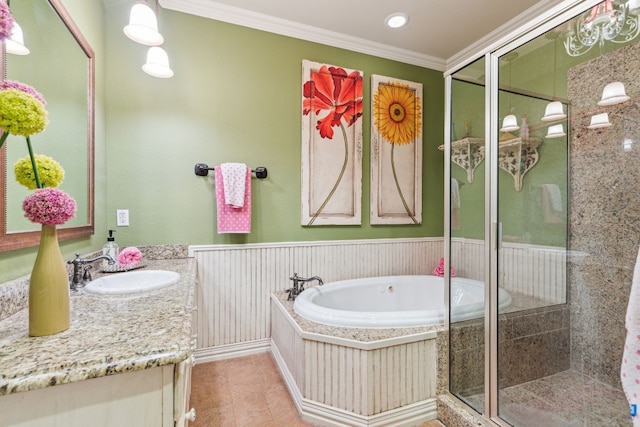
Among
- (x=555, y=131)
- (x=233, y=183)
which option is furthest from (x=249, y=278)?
(x=555, y=131)

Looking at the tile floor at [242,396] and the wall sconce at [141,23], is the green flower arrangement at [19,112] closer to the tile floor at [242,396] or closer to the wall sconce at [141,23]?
the wall sconce at [141,23]

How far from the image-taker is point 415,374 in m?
1.53

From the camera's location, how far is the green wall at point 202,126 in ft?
6.53

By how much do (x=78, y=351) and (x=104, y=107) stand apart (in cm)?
191

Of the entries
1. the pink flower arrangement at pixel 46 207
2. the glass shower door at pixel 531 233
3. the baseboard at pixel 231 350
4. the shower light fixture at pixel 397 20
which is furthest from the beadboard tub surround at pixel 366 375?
the shower light fixture at pixel 397 20

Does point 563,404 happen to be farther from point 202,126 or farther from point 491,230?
point 202,126

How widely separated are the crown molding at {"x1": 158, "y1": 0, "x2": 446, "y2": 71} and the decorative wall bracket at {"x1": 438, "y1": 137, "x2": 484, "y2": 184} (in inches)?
56.9

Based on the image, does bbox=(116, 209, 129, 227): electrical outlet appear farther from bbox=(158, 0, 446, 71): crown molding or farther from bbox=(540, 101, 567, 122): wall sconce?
bbox=(540, 101, 567, 122): wall sconce

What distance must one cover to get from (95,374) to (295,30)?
2.61 metres

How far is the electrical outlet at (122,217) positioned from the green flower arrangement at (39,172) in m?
1.41

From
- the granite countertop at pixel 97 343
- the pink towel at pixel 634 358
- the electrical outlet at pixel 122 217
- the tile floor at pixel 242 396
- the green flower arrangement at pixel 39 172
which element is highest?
the green flower arrangement at pixel 39 172

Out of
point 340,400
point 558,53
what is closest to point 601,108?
point 558,53

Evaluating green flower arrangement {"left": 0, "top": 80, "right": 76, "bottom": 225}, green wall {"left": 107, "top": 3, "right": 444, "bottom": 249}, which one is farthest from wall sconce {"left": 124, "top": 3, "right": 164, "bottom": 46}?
green flower arrangement {"left": 0, "top": 80, "right": 76, "bottom": 225}

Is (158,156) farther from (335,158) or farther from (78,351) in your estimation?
(78,351)
